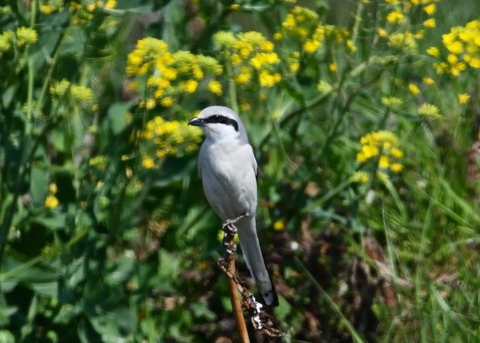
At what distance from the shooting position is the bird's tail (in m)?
3.10

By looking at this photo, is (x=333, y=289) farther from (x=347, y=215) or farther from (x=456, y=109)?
(x=456, y=109)

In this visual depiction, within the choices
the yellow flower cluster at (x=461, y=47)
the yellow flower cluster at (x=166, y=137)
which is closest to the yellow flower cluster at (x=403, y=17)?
the yellow flower cluster at (x=461, y=47)

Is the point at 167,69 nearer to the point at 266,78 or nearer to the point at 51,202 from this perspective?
the point at 266,78

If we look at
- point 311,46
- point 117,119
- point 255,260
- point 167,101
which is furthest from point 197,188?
point 167,101

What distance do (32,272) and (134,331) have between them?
479mm

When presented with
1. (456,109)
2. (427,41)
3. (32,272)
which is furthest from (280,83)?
(427,41)

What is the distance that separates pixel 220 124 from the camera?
3.15 m

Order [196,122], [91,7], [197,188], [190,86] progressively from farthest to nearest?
1. [197,188]
2. [91,7]
3. [196,122]
4. [190,86]

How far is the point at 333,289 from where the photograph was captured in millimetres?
3934

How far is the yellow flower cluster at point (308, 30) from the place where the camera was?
3562 millimetres

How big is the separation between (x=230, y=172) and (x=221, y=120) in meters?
0.20

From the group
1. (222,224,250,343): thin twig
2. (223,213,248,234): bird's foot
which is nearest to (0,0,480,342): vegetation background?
(223,213,248,234): bird's foot

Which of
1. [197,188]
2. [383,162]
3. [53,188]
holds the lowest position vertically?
[197,188]

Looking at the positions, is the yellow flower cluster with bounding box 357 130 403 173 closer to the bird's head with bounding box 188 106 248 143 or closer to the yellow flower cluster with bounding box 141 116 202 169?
the bird's head with bounding box 188 106 248 143
